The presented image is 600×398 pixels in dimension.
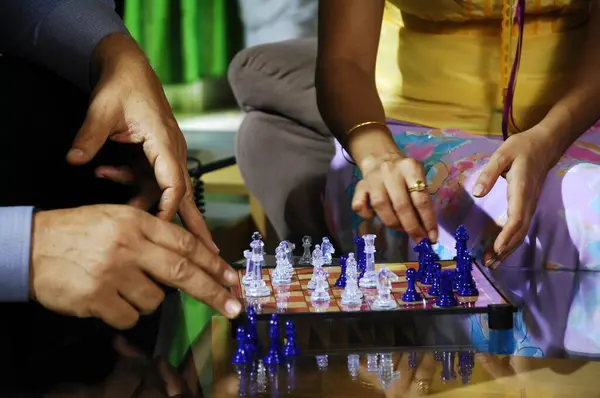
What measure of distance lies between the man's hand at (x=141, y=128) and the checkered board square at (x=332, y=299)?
0.32 ft

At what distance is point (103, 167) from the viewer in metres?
1.35

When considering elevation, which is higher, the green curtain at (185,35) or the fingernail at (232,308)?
the green curtain at (185,35)

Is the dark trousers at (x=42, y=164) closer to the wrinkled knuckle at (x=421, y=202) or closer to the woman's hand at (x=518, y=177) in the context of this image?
the wrinkled knuckle at (x=421, y=202)

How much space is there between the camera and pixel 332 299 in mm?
1252

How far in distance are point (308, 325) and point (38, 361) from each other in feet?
1.04

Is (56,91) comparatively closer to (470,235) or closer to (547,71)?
(470,235)

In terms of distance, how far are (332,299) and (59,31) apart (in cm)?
63

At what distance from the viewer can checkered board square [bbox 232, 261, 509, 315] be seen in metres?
1.20

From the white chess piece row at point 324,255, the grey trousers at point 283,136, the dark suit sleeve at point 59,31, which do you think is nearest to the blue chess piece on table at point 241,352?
the white chess piece row at point 324,255

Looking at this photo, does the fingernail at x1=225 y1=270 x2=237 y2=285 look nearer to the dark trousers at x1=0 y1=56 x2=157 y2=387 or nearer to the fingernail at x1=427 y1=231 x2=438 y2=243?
the dark trousers at x1=0 y1=56 x2=157 y2=387

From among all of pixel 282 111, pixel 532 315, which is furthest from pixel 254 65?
pixel 532 315

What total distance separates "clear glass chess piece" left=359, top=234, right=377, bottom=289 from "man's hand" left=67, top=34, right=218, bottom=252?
0.68ft

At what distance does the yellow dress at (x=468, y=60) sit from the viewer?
1790 mm

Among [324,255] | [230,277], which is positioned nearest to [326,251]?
[324,255]
